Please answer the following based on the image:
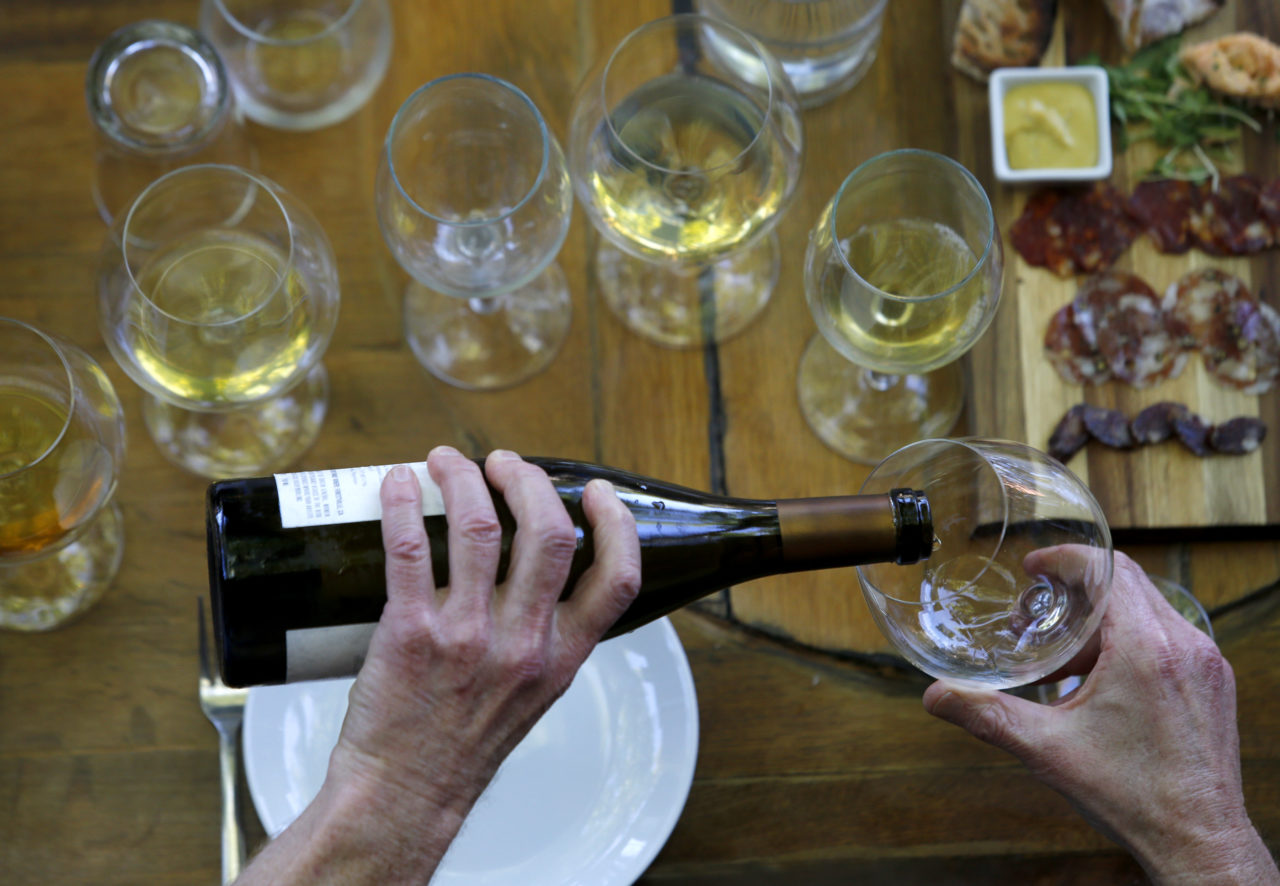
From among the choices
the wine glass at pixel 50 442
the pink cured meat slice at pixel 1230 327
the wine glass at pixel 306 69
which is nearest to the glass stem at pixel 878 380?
the pink cured meat slice at pixel 1230 327

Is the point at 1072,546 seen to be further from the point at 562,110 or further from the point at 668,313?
the point at 562,110

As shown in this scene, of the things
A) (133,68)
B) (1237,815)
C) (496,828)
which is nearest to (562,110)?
(133,68)

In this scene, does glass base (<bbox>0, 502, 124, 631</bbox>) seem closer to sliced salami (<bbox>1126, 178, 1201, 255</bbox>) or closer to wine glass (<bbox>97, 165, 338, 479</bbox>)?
wine glass (<bbox>97, 165, 338, 479</bbox>)

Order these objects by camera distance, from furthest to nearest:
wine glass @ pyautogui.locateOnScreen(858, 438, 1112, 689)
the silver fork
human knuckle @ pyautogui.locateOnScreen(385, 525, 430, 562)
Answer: the silver fork
wine glass @ pyautogui.locateOnScreen(858, 438, 1112, 689)
human knuckle @ pyautogui.locateOnScreen(385, 525, 430, 562)

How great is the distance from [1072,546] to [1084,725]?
0.44 ft

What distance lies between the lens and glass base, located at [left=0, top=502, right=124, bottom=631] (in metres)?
0.95

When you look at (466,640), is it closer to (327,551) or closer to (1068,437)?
(327,551)

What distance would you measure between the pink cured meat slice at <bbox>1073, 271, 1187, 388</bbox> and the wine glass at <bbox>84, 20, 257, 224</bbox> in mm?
750

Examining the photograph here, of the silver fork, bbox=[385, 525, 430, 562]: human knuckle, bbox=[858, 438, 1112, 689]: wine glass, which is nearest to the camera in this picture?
bbox=[385, 525, 430, 562]: human knuckle

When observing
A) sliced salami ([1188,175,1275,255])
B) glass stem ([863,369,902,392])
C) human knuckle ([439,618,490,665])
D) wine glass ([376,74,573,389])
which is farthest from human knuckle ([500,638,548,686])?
sliced salami ([1188,175,1275,255])

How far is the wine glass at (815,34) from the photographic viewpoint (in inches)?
37.6

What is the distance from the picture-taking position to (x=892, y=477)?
0.83 meters

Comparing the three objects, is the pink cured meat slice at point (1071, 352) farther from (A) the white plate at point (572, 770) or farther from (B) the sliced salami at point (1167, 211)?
(A) the white plate at point (572, 770)

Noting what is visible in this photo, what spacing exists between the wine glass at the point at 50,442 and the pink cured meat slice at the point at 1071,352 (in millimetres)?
766
